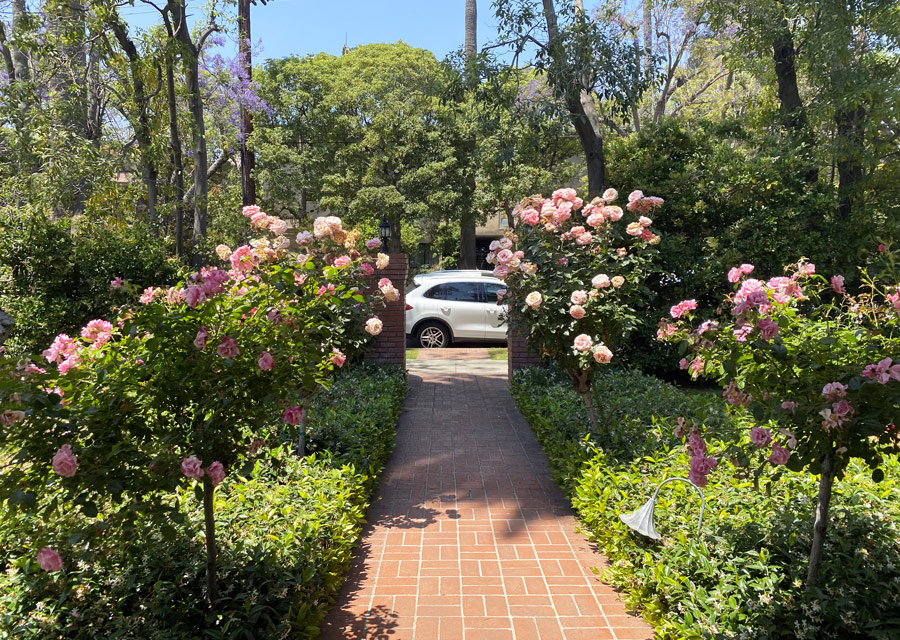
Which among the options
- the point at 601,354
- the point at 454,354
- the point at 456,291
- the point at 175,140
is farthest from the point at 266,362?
the point at 456,291

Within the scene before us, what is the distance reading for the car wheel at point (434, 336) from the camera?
12250 millimetres

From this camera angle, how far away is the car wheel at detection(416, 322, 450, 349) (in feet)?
40.2

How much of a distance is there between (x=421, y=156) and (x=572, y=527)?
18.7m

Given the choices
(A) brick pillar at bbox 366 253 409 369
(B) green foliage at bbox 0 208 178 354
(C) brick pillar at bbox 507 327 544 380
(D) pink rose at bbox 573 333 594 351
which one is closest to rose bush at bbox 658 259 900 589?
(D) pink rose at bbox 573 333 594 351

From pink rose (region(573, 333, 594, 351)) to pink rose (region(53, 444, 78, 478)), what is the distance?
349 centimetres

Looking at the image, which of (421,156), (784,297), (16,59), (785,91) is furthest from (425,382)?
(421,156)

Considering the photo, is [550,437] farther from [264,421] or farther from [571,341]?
[264,421]

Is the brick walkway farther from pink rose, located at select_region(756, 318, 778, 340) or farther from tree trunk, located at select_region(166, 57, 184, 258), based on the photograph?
tree trunk, located at select_region(166, 57, 184, 258)

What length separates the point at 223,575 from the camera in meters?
3.10

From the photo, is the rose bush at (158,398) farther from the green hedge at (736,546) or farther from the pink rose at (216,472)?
the green hedge at (736,546)

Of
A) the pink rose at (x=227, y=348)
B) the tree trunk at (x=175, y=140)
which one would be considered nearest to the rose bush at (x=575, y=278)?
the pink rose at (x=227, y=348)

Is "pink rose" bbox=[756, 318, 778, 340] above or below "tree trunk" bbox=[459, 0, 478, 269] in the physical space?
below

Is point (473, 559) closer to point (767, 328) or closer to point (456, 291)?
point (767, 328)

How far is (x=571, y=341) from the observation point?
5.16 m
